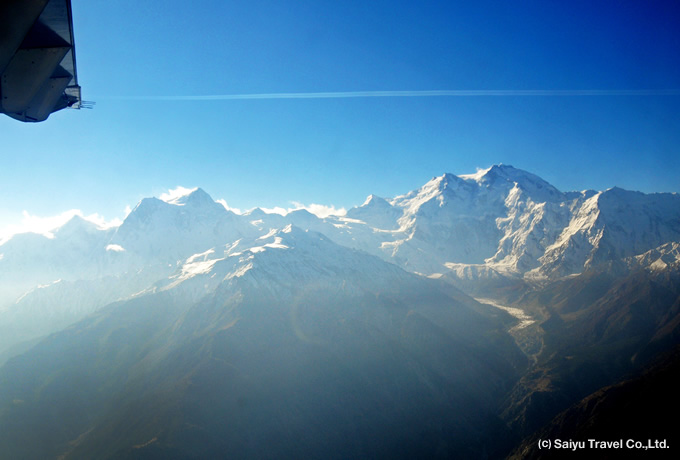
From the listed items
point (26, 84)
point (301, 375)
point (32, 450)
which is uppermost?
point (26, 84)

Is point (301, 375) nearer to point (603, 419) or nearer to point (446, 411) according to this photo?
point (446, 411)

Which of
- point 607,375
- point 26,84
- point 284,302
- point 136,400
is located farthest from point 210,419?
point 607,375

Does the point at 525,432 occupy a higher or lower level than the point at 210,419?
lower

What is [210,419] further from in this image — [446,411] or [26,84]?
[26,84]

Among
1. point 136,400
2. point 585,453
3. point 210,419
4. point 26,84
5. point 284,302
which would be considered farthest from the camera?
point 284,302

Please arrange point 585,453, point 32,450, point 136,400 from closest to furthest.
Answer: point 585,453 < point 32,450 < point 136,400

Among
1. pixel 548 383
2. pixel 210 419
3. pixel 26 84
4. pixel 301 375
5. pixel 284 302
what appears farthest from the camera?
pixel 284 302

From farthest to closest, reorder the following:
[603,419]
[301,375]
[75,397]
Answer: [75,397]
[301,375]
[603,419]

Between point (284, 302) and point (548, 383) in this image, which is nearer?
point (548, 383)

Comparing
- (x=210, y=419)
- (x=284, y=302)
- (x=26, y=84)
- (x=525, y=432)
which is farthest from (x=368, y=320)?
(x=26, y=84)
